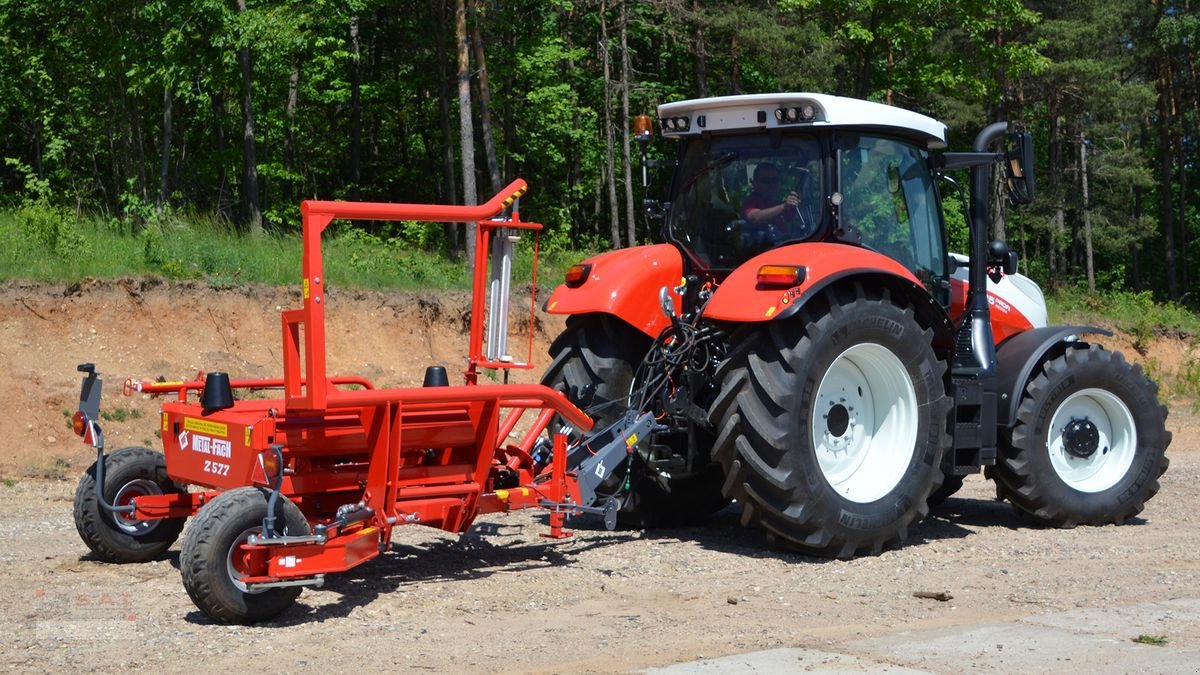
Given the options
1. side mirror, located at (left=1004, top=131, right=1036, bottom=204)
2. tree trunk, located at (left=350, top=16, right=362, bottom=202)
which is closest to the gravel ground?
side mirror, located at (left=1004, top=131, right=1036, bottom=204)

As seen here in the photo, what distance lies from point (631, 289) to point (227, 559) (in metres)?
3.05

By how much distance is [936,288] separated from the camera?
809 cm

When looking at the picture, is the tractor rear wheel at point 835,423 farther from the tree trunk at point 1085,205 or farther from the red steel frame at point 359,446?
the tree trunk at point 1085,205

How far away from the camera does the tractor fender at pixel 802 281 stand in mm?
6703

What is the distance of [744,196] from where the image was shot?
24.9 feet

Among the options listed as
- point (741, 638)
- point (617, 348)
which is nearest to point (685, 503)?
point (617, 348)

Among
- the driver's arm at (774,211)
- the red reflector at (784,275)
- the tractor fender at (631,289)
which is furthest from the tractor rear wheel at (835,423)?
the tractor fender at (631,289)

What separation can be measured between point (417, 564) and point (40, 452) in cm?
590

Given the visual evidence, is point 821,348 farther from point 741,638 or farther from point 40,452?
point 40,452

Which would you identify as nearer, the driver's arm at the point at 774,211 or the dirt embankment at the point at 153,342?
the driver's arm at the point at 774,211

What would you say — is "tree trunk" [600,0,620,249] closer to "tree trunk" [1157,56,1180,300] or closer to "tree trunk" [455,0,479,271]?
"tree trunk" [455,0,479,271]

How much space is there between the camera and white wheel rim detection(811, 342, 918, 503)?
725 centimetres

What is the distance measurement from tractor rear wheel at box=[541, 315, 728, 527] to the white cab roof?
130 cm

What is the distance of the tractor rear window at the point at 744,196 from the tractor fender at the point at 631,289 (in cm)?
21
